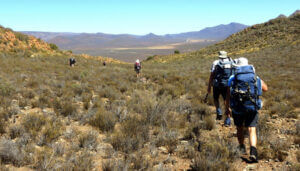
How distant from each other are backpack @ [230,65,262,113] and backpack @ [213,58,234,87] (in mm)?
1555

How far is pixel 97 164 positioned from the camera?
3.77 m

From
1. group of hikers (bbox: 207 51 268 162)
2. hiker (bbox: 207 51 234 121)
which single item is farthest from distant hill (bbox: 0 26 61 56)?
group of hikers (bbox: 207 51 268 162)

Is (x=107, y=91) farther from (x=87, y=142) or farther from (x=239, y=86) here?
(x=239, y=86)

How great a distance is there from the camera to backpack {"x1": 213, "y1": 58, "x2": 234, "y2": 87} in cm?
516

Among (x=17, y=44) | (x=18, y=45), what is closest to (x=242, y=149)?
(x=18, y=45)

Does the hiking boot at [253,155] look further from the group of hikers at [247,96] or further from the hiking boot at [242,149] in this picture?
the hiking boot at [242,149]

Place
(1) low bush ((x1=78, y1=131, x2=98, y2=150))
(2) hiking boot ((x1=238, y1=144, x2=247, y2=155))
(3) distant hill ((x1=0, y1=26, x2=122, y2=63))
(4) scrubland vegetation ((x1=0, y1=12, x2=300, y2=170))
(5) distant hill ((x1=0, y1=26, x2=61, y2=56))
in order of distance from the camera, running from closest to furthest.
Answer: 1. (4) scrubland vegetation ((x1=0, y1=12, x2=300, y2=170))
2. (2) hiking boot ((x1=238, y1=144, x2=247, y2=155))
3. (1) low bush ((x1=78, y1=131, x2=98, y2=150))
4. (3) distant hill ((x1=0, y1=26, x2=122, y2=63))
5. (5) distant hill ((x1=0, y1=26, x2=61, y2=56))

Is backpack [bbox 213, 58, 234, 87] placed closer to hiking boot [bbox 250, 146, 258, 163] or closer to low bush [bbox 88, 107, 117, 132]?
hiking boot [bbox 250, 146, 258, 163]

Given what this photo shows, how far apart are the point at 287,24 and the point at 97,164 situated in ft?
221

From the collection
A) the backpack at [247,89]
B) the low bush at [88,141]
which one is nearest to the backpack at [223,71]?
the backpack at [247,89]

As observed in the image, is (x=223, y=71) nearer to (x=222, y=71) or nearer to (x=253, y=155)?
(x=222, y=71)

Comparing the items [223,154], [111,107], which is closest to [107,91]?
[111,107]

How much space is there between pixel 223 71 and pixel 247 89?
5.53ft

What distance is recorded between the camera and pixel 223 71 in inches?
205
